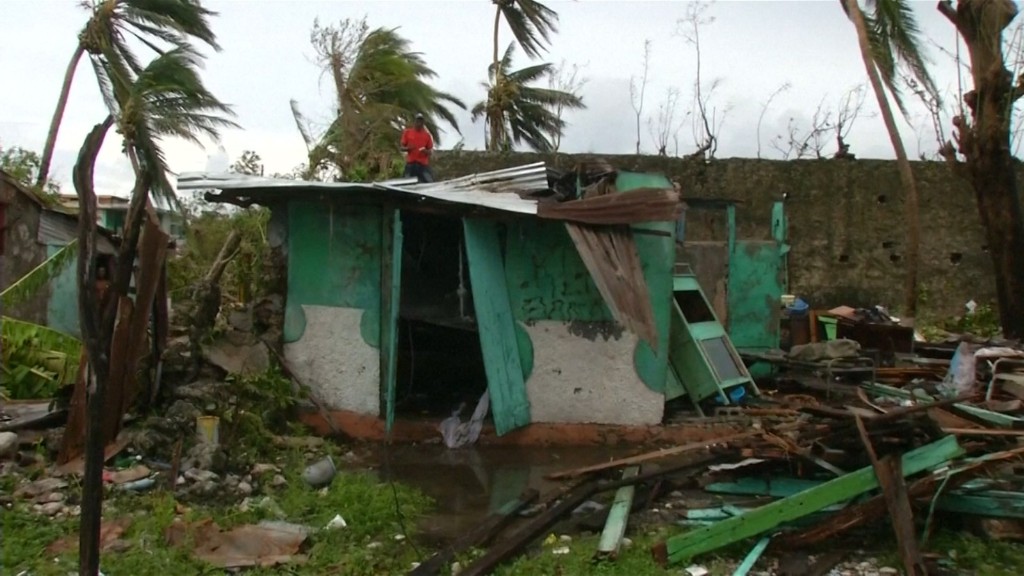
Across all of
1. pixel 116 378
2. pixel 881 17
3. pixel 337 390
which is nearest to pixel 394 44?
pixel 881 17

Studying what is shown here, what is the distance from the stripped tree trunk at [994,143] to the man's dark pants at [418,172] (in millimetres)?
6814

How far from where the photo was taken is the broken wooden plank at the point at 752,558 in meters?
4.35

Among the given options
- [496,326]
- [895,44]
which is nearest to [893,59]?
[895,44]

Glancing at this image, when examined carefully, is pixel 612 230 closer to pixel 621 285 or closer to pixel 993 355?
pixel 621 285

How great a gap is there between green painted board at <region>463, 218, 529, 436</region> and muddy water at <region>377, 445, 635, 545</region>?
1.13 feet

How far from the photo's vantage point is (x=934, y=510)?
4.81m

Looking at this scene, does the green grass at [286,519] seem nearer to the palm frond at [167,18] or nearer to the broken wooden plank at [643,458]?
the broken wooden plank at [643,458]

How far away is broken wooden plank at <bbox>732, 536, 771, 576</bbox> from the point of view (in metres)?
4.35

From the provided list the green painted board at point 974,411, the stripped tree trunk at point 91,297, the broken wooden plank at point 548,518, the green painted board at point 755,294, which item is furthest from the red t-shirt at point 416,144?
the stripped tree trunk at point 91,297

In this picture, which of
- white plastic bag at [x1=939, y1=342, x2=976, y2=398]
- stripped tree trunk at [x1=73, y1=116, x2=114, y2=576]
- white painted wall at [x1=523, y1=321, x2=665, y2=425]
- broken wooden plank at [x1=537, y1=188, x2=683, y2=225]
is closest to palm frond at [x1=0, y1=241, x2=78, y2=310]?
white painted wall at [x1=523, y1=321, x2=665, y2=425]

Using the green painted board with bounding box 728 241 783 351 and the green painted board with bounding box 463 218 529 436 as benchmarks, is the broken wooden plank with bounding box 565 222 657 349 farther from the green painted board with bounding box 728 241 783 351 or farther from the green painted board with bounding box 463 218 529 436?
the green painted board with bounding box 728 241 783 351

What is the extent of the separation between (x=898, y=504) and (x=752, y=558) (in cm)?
85

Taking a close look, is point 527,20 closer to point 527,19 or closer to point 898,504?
point 527,19

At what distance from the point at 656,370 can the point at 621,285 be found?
1.06m
